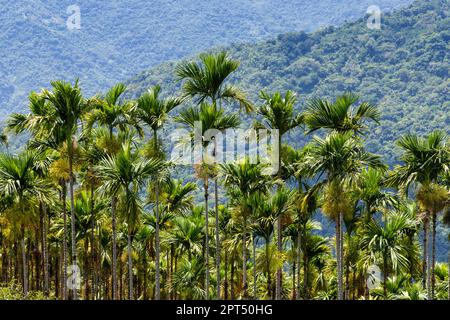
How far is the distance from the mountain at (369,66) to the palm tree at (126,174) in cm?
11903

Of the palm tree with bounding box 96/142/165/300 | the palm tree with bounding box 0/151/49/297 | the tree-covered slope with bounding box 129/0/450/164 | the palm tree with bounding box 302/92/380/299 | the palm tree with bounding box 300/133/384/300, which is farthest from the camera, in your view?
the tree-covered slope with bounding box 129/0/450/164

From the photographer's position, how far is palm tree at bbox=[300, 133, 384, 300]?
29.0 metres

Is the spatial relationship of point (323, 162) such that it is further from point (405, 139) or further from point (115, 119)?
point (115, 119)

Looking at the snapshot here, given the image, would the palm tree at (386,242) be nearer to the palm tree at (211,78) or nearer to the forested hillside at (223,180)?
the forested hillside at (223,180)

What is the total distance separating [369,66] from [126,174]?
16029 cm

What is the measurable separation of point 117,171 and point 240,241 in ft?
27.3

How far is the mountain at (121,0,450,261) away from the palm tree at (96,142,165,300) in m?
119

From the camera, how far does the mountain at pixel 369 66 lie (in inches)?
6230

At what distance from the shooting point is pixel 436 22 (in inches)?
7333

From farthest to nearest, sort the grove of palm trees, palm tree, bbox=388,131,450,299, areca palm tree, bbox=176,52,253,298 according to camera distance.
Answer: palm tree, bbox=388,131,450,299, the grove of palm trees, areca palm tree, bbox=176,52,253,298

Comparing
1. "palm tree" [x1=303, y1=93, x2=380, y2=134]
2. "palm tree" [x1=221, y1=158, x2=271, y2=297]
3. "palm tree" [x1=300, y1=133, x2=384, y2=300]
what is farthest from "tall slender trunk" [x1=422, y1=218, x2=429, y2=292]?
"palm tree" [x1=221, y1=158, x2=271, y2=297]

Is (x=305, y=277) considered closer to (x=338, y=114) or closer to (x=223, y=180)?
(x=223, y=180)

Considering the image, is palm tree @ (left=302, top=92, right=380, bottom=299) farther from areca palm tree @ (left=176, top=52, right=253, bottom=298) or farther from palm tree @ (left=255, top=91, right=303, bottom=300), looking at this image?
areca palm tree @ (left=176, top=52, right=253, bottom=298)

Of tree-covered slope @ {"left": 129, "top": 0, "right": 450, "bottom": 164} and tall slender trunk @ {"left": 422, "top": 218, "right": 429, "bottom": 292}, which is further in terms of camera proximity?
tree-covered slope @ {"left": 129, "top": 0, "right": 450, "bottom": 164}
